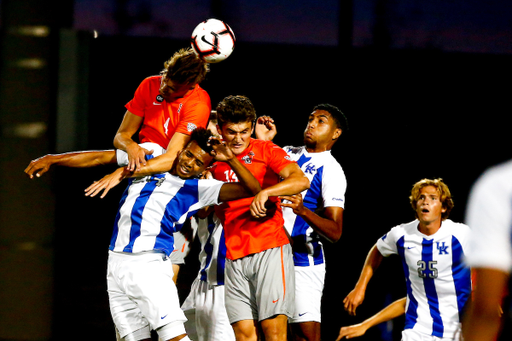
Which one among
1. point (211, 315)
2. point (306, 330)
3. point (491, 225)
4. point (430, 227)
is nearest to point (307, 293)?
point (306, 330)

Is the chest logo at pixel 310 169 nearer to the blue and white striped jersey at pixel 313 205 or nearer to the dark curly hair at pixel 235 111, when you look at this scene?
the blue and white striped jersey at pixel 313 205

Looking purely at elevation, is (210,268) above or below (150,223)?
below

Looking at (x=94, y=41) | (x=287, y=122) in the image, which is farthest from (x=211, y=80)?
(x=94, y=41)

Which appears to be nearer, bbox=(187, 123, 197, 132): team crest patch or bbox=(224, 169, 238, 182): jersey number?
bbox=(187, 123, 197, 132): team crest patch

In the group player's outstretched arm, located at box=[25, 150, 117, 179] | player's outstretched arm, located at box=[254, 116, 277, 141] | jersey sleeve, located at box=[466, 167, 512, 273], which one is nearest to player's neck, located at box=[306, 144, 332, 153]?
player's outstretched arm, located at box=[254, 116, 277, 141]

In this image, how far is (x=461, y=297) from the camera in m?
3.91

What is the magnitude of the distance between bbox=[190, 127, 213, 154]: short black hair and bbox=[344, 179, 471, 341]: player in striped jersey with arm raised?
152cm

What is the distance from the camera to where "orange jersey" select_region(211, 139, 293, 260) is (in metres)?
3.16

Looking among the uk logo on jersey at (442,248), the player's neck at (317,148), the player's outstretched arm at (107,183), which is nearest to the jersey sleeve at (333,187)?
the player's neck at (317,148)

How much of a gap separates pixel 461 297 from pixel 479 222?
9.72 feet

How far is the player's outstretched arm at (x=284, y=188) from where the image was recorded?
290 centimetres

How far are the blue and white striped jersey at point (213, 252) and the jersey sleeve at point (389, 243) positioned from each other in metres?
1.26

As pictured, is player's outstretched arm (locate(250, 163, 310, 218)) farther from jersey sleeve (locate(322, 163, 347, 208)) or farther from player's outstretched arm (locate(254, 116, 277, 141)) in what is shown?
player's outstretched arm (locate(254, 116, 277, 141))

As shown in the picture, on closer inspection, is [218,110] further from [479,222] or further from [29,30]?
[479,222]
